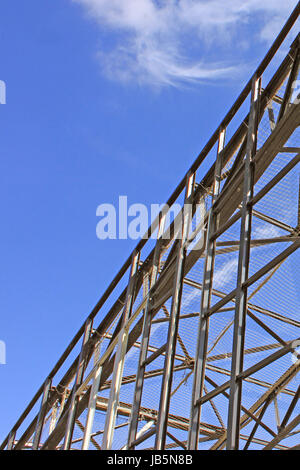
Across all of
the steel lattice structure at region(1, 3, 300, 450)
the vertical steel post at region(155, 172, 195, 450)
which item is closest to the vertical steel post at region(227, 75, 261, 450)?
the steel lattice structure at region(1, 3, 300, 450)

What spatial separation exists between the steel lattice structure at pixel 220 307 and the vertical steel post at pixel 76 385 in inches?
1.2

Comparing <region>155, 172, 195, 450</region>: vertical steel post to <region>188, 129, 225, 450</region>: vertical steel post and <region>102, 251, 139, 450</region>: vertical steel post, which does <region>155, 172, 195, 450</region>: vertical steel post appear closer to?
<region>188, 129, 225, 450</region>: vertical steel post

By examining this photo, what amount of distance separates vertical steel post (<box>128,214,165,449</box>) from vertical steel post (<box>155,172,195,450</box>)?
114 cm

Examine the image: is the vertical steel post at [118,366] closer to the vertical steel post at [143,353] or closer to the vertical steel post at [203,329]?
the vertical steel post at [143,353]

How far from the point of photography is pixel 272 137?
482 inches

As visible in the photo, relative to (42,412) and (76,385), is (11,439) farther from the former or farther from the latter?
(76,385)

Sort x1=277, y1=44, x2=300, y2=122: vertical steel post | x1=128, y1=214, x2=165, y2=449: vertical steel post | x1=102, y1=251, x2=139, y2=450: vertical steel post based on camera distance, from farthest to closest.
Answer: x1=102, y1=251, x2=139, y2=450: vertical steel post
x1=128, y1=214, x2=165, y2=449: vertical steel post
x1=277, y1=44, x2=300, y2=122: vertical steel post

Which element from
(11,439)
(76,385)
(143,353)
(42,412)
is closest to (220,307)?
(143,353)

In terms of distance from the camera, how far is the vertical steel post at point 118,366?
14.6 metres

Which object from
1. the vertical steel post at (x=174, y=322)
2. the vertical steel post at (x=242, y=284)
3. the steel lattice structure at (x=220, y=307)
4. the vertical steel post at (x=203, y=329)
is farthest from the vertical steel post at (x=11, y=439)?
the vertical steel post at (x=242, y=284)

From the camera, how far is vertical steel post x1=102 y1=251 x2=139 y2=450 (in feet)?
47.8

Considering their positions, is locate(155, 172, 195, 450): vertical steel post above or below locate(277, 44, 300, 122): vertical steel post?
below

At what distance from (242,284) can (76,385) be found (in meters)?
9.26
